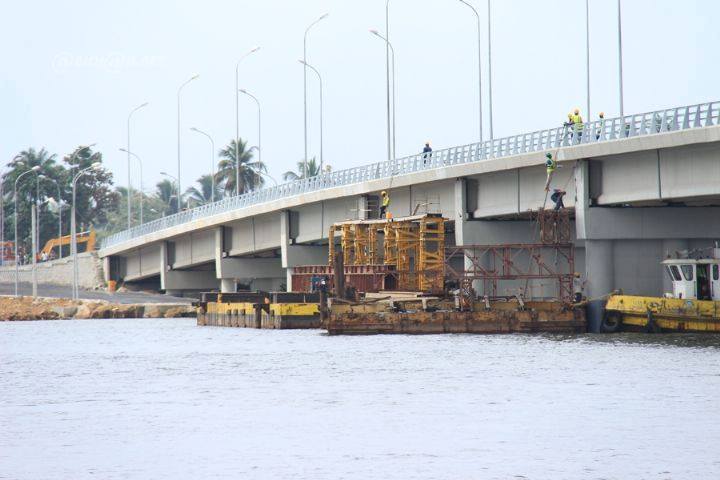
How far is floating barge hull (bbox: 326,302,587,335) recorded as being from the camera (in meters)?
61.5

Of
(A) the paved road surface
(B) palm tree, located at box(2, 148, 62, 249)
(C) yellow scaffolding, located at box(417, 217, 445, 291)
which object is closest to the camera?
(C) yellow scaffolding, located at box(417, 217, 445, 291)

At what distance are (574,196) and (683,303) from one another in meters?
7.53

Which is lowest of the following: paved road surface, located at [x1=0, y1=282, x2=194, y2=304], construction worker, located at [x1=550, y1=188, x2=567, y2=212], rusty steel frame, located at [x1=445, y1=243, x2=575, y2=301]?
paved road surface, located at [x1=0, y1=282, x2=194, y2=304]

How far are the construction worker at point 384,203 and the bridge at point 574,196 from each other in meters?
0.62

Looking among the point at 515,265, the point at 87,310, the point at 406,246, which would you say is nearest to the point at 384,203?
the point at 406,246

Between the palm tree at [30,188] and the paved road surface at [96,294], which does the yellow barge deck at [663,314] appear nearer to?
the paved road surface at [96,294]

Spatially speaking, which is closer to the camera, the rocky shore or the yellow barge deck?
Answer: the yellow barge deck

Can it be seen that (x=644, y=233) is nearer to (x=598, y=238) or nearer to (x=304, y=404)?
(x=598, y=238)

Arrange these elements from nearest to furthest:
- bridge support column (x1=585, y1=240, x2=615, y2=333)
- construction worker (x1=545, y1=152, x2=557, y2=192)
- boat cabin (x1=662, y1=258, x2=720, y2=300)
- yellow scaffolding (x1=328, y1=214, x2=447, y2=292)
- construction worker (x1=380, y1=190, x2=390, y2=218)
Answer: boat cabin (x1=662, y1=258, x2=720, y2=300) < construction worker (x1=545, y1=152, x2=557, y2=192) < bridge support column (x1=585, y1=240, x2=615, y2=333) < yellow scaffolding (x1=328, y1=214, x2=447, y2=292) < construction worker (x1=380, y1=190, x2=390, y2=218)

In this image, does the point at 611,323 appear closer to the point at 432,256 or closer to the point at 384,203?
the point at 432,256

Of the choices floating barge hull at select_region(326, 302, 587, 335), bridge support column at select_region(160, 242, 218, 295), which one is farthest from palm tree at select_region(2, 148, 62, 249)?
floating barge hull at select_region(326, 302, 587, 335)

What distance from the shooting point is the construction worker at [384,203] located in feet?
249

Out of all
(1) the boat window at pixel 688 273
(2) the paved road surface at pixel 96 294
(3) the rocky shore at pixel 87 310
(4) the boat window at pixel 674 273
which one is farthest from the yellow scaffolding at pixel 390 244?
(2) the paved road surface at pixel 96 294

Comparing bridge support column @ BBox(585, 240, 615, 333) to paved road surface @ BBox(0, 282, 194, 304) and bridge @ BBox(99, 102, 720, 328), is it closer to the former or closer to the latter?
bridge @ BBox(99, 102, 720, 328)
